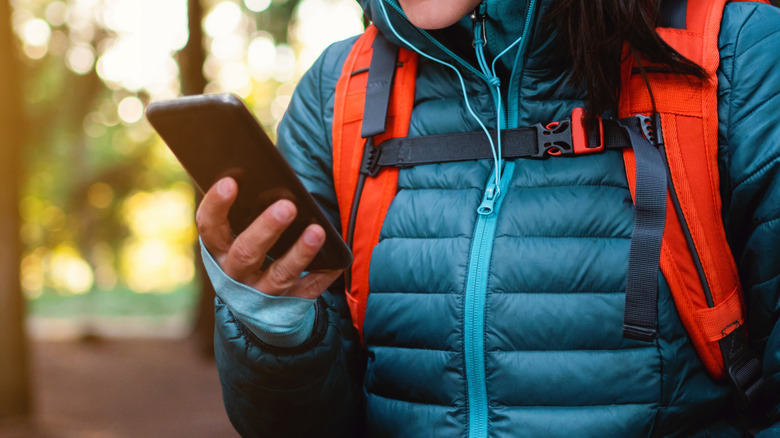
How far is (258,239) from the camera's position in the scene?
1.39 m

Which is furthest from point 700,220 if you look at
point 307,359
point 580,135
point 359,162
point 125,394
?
point 125,394

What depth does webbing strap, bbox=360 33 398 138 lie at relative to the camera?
1.84 meters

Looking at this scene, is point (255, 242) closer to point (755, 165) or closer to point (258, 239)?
point (258, 239)

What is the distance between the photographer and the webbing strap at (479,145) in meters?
1.69

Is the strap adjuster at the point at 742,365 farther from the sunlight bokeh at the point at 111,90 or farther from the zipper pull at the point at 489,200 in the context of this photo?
the sunlight bokeh at the point at 111,90

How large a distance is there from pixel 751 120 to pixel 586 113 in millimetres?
391

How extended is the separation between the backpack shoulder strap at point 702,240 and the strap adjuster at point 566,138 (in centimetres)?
19

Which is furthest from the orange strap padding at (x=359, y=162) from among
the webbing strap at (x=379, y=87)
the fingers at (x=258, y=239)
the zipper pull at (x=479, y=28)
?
the fingers at (x=258, y=239)

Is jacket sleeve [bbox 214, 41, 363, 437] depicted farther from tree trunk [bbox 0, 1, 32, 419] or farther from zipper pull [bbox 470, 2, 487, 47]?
tree trunk [bbox 0, 1, 32, 419]

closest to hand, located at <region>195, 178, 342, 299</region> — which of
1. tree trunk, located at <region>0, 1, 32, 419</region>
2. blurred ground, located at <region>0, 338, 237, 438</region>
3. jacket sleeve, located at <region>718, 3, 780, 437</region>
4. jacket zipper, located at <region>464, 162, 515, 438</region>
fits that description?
jacket zipper, located at <region>464, 162, 515, 438</region>

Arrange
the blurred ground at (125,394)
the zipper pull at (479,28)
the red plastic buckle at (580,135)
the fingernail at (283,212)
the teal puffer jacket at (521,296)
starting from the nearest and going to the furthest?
the fingernail at (283,212)
the teal puffer jacket at (521,296)
the red plastic buckle at (580,135)
the zipper pull at (479,28)
the blurred ground at (125,394)

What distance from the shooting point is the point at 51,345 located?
1244cm

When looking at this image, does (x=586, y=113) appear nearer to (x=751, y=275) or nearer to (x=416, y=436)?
(x=751, y=275)

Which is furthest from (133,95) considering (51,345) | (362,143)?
Answer: (362,143)
